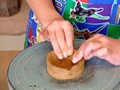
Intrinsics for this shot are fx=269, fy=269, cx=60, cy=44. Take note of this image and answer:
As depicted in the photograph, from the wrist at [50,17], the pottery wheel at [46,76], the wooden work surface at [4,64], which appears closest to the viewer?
the pottery wheel at [46,76]

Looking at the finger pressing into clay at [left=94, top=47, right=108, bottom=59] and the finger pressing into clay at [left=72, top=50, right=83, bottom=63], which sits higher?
the finger pressing into clay at [left=94, top=47, right=108, bottom=59]

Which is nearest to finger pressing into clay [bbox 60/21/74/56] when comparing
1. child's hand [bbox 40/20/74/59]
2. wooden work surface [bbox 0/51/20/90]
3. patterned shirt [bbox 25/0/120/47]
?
child's hand [bbox 40/20/74/59]

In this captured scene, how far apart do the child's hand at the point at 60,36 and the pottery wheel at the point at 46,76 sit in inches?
2.0

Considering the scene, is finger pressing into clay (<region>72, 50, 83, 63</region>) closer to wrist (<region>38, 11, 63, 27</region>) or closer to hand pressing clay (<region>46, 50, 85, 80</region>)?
hand pressing clay (<region>46, 50, 85, 80</region>)

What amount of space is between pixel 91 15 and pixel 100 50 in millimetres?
233

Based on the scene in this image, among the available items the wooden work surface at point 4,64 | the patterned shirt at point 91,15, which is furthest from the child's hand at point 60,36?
the wooden work surface at point 4,64

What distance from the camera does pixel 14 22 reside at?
2117mm

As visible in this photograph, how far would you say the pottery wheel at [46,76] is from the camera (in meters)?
0.67

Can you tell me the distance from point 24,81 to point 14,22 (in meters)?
1.48

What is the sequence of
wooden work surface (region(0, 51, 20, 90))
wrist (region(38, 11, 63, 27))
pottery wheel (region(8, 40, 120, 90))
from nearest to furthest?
pottery wheel (region(8, 40, 120, 90)) < wrist (region(38, 11, 63, 27)) < wooden work surface (region(0, 51, 20, 90))

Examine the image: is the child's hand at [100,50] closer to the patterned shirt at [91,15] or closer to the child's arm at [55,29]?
the child's arm at [55,29]

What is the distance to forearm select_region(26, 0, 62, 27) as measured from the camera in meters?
0.87

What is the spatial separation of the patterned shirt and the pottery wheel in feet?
0.64

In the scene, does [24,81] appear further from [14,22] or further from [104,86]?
[14,22]
